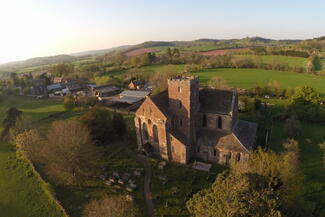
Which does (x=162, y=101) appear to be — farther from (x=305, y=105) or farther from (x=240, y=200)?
(x=305, y=105)

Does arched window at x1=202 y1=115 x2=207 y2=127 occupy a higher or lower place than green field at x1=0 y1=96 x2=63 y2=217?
higher

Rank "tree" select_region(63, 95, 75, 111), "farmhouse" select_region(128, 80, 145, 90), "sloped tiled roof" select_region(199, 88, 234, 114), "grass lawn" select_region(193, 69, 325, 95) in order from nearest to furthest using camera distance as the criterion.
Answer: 1. "sloped tiled roof" select_region(199, 88, 234, 114)
2. "tree" select_region(63, 95, 75, 111)
3. "grass lawn" select_region(193, 69, 325, 95)
4. "farmhouse" select_region(128, 80, 145, 90)

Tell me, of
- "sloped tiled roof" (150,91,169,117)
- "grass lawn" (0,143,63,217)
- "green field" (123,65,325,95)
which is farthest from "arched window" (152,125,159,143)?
"green field" (123,65,325,95)

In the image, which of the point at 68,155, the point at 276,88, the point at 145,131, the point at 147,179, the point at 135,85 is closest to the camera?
the point at 68,155

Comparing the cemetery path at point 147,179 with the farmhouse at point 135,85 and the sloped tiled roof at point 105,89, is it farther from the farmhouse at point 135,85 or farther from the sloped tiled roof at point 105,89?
the farmhouse at point 135,85

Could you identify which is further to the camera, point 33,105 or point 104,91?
point 104,91

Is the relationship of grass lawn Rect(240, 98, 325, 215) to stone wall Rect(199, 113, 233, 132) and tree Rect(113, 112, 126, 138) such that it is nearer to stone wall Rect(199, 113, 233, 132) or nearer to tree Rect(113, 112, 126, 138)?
stone wall Rect(199, 113, 233, 132)

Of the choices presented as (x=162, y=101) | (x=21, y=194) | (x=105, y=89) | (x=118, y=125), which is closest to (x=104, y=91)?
(x=105, y=89)

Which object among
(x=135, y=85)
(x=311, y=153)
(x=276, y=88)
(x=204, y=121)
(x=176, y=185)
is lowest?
(x=311, y=153)
